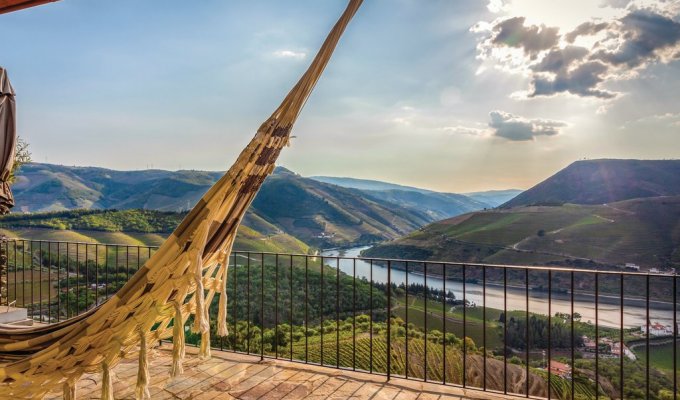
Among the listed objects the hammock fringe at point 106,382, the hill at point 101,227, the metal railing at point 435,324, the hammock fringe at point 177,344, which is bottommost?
the metal railing at point 435,324

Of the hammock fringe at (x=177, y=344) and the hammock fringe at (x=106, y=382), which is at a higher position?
the hammock fringe at (x=177, y=344)

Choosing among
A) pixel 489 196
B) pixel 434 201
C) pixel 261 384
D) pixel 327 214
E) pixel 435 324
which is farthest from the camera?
pixel 489 196

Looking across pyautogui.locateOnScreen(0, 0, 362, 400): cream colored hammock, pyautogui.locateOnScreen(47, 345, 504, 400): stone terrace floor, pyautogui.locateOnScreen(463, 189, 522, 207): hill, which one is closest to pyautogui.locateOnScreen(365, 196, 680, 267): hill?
pyautogui.locateOnScreen(463, 189, 522, 207): hill

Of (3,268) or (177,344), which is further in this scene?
(3,268)

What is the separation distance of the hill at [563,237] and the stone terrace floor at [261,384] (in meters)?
24.6

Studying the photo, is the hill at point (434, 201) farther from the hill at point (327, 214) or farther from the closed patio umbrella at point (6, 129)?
the closed patio umbrella at point (6, 129)

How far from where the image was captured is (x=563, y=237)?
2641 centimetres

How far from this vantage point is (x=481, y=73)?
519 inches

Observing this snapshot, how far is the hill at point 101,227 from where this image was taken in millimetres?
20875

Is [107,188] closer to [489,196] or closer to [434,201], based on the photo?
[434,201]

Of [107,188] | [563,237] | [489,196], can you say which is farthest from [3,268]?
[489,196]

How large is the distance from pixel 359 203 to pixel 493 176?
21718 mm

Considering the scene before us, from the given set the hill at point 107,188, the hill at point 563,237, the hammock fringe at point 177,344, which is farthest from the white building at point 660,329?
the hill at point 107,188

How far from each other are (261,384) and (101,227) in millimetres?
24698
